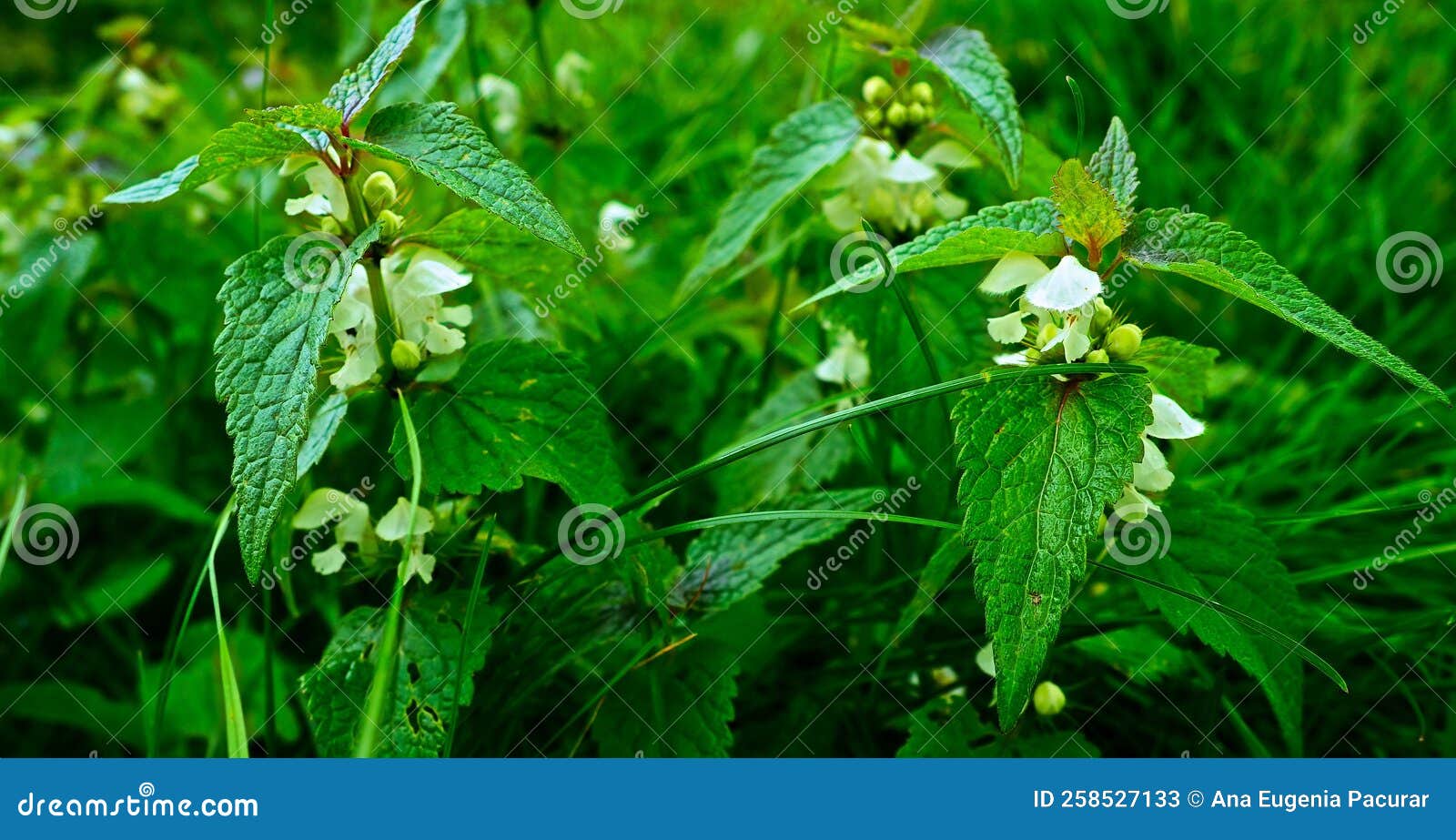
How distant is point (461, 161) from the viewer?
0.81 meters

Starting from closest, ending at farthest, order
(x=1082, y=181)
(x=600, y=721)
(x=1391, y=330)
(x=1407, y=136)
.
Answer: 1. (x=1082, y=181)
2. (x=600, y=721)
3. (x=1391, y=330)
4. (x=1407, y=136)

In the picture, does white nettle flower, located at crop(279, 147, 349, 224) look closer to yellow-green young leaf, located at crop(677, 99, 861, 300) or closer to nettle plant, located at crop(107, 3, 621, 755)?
nettle plant, located at crop(107, 3, 621, 755)

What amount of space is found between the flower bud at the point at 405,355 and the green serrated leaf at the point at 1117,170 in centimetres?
58

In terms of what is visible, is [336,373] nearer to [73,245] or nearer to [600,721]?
[600,721]

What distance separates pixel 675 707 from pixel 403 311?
0.44 m

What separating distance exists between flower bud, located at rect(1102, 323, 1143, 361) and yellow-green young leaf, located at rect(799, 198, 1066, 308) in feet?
0.26

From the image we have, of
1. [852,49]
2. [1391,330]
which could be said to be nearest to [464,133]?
[852,49]

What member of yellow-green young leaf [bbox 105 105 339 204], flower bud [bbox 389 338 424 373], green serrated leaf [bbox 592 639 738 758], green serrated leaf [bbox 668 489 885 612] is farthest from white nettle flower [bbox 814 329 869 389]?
yellow-green young leaf [bbox 105 105 339 204]

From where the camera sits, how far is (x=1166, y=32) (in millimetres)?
2367

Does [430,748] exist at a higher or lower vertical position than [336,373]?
lower

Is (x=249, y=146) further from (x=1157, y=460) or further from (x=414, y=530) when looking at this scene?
(x=1157, y=460)

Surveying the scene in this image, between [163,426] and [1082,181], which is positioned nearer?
[1082,181]

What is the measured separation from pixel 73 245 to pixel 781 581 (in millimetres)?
1132

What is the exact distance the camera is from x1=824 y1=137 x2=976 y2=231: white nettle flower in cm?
120
